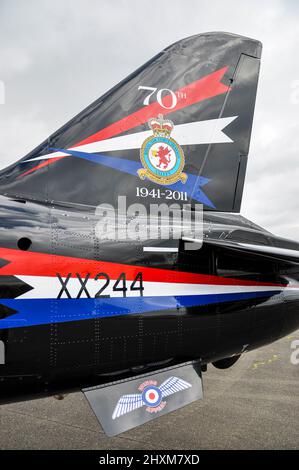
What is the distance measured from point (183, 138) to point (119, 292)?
1859 mm

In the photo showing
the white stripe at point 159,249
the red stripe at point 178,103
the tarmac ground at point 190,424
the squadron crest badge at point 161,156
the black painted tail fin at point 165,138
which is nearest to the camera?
the white stripe at point 159,249

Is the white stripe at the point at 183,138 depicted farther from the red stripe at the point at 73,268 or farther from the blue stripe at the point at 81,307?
the blue stripe at the point at 81,307

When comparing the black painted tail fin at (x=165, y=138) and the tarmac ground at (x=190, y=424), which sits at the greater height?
the black painted tail fin at (x=165, y=138)

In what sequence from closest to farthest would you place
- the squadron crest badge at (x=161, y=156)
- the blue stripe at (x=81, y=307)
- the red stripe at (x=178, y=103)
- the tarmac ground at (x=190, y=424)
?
the blue stripe at (x=81, y=307) → the red stripe at (x=178, y=103) → the squadron crest badge at (x=161, y=156) → the tarmac ground at (x=190, y=424)

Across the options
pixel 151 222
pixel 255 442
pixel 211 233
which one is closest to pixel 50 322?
pixel 151 222

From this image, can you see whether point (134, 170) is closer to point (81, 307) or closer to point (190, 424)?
point (81, 307)

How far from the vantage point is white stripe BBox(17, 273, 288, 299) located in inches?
102

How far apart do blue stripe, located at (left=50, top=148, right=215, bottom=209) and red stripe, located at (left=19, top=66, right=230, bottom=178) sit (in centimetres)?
13

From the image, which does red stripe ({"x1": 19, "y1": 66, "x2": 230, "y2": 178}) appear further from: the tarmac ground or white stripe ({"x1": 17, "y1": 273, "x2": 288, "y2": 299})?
the tarmac ground

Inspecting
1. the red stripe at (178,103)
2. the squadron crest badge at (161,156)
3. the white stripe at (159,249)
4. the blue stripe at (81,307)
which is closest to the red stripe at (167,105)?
the red stripe at (178,103)

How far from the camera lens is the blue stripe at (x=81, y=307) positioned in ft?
8.24

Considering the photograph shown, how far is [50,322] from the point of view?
2617 millimetres

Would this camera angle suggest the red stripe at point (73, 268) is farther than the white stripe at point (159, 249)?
No

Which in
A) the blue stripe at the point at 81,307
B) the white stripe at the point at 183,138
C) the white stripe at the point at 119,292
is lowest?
the blue stripe at the point at 81,307
